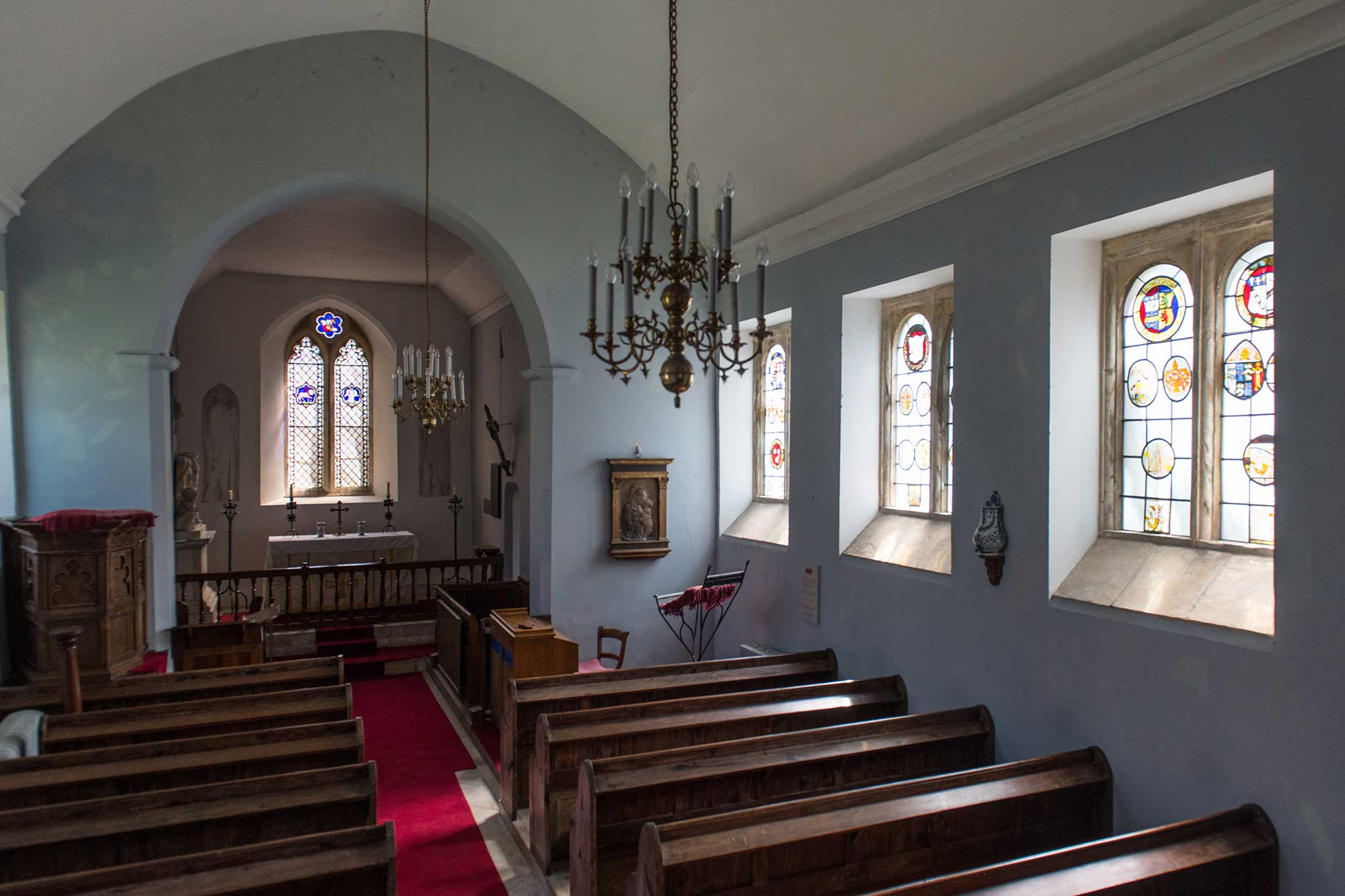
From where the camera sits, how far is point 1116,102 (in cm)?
418

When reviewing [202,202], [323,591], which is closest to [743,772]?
[202,202]

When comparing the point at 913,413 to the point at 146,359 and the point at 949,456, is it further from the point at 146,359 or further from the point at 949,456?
the point at 146,359

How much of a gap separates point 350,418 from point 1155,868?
40.9 ft

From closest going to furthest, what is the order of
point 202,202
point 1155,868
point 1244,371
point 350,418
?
point 1155,868 → point 1244,371 → point 202,202 → point 350,418

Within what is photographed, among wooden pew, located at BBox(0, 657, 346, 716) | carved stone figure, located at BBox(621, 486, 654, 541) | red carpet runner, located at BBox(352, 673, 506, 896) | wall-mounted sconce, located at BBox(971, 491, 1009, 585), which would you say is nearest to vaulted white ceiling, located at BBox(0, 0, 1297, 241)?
wall-mounted sconce, located at BBox(971, 491, 1009, 585)

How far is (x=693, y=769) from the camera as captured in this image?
386 centimetres

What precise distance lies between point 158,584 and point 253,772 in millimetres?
3442

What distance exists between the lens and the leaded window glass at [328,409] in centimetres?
1312

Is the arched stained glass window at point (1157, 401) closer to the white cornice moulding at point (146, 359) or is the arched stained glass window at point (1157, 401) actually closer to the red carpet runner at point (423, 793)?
the red carpet runner at point (423, 793)

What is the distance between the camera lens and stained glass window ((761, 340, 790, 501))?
7.77 meters

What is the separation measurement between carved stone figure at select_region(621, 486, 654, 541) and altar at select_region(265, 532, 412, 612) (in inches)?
156

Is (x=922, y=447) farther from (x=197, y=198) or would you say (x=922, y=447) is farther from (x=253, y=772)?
(x=197, y=198)

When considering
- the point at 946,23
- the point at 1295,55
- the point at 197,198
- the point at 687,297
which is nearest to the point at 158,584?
the point at 197,198

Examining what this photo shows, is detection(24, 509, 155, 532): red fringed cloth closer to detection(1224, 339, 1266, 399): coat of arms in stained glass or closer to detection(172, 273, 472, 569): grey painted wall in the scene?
detection(1224, 339, 1266, 399): coat of arms in stained glass
